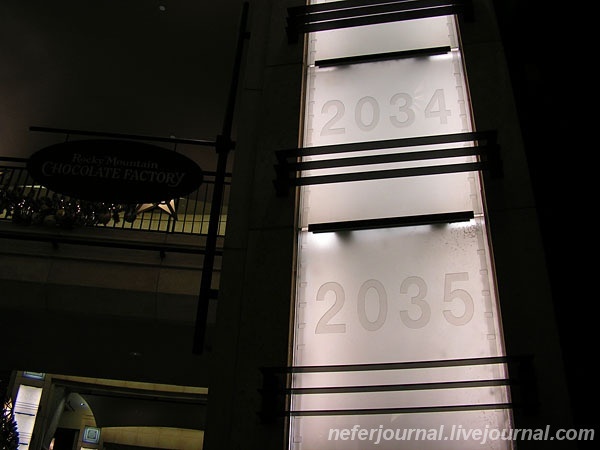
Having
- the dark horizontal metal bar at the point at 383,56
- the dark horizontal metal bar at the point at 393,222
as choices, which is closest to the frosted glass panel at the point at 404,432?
the dark horizontal metal bar at the point at 393,222

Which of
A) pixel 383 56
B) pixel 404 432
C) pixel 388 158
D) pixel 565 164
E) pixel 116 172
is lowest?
pixel 404 432

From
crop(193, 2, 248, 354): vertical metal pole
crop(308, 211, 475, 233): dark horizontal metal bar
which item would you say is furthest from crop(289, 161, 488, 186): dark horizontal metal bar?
crop(193, 2, 248, 354): vertical metal pole

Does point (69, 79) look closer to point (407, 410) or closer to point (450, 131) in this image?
point (450, 131)

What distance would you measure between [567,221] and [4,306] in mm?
5891

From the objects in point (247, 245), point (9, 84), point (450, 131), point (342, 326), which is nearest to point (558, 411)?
point (342, 326)

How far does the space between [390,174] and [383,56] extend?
64 centimetres

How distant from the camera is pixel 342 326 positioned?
198 cm

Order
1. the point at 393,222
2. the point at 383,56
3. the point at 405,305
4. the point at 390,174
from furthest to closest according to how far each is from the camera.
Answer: the point at 383,56 → the point at 390,174 → the point at 393,222 → the point at 405,305

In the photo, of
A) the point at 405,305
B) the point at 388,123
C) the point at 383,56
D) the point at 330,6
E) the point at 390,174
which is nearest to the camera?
the point at 405,305

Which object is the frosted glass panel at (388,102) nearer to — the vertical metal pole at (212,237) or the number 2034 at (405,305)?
the vertical metal pole at (212,237)

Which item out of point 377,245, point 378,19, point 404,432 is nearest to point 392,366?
point 404,432

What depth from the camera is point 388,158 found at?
2.22 meters

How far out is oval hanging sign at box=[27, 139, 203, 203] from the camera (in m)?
3.00

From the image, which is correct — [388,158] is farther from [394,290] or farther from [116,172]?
[116,172]
